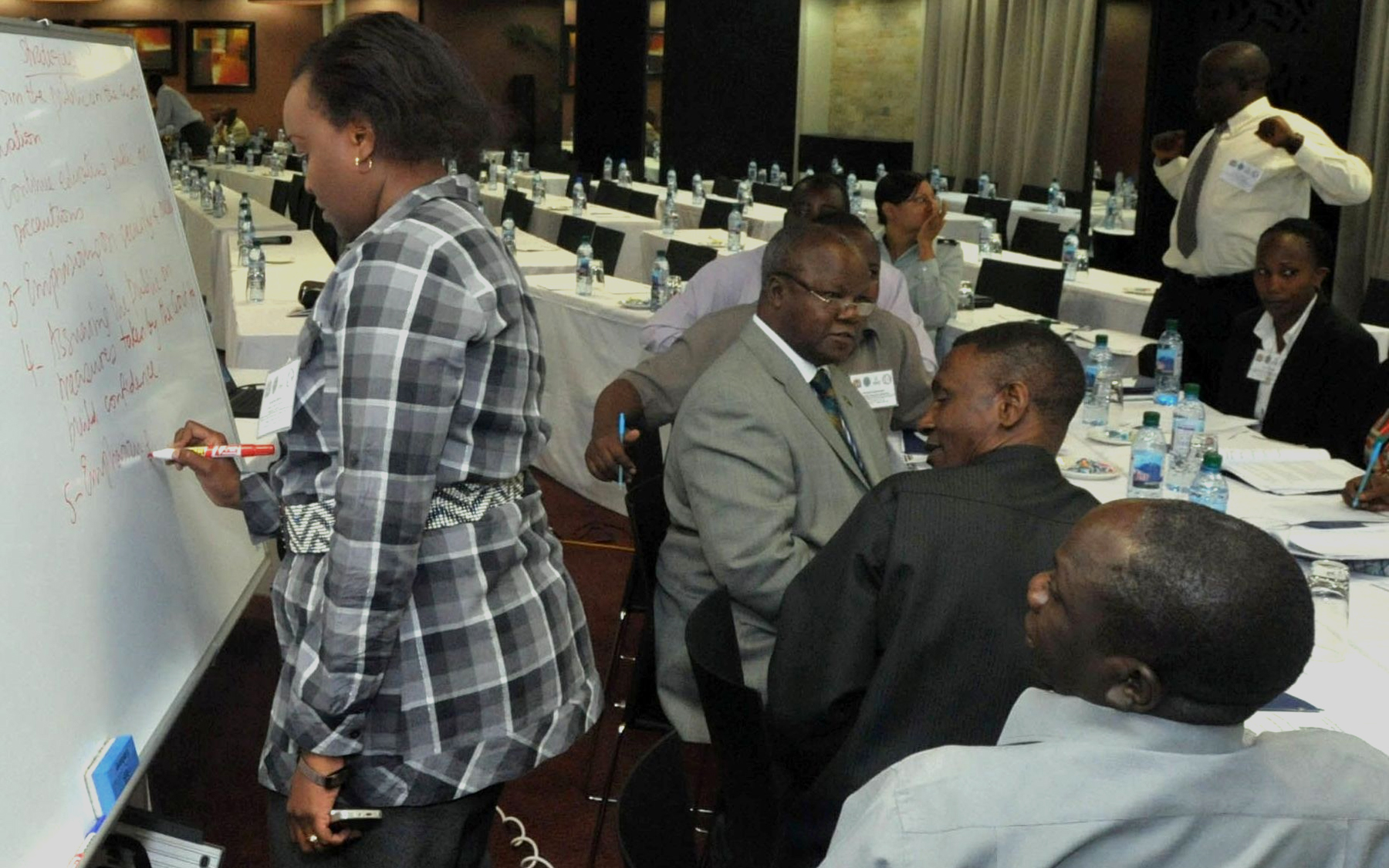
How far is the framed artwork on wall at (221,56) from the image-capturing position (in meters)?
20.9

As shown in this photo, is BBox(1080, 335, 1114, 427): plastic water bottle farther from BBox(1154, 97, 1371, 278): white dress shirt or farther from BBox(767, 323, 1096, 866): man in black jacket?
BBox(1154, 97, 1371, 278): white dress shirt

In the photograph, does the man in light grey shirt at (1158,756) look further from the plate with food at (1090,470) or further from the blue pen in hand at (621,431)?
the plate with food at (1090,470)

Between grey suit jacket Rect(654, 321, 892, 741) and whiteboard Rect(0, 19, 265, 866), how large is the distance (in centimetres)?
78

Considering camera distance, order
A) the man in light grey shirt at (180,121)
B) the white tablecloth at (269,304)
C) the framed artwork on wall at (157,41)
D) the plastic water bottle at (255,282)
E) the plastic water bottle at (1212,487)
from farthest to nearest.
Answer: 1. the framed artwork on wall at (157,41)
2. the man in light grey shirt at (180,121)
3. the plastic water bottle at (255,282)
4. the white tablecloth at (269,304)
5. the plastic water bottle at (1212,487)

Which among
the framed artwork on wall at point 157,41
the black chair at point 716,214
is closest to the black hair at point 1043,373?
the black chair at point 716,214

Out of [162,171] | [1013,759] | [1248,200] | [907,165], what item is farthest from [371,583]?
[907,165]

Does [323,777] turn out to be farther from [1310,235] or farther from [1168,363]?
[1168,363]

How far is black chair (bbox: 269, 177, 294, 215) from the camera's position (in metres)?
10.6

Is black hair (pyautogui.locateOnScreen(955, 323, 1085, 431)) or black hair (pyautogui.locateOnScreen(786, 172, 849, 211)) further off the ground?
black hair (pyautogui.locateOnScreen(786, 172, 849, 211))

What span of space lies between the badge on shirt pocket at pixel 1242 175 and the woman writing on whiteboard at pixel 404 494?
15.6 ft

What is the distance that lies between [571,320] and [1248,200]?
2746 millimetres

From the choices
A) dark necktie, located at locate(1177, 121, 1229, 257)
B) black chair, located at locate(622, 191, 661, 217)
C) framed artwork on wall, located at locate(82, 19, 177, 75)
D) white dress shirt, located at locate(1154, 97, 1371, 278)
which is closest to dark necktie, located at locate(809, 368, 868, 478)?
white dress shirt, located at locate(1154, 97, 1371, 278)

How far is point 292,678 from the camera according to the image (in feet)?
5.37

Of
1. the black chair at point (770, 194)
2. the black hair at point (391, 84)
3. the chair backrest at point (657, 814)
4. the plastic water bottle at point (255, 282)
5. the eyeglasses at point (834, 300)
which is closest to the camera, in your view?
the chair backrest at point (657, 814)
